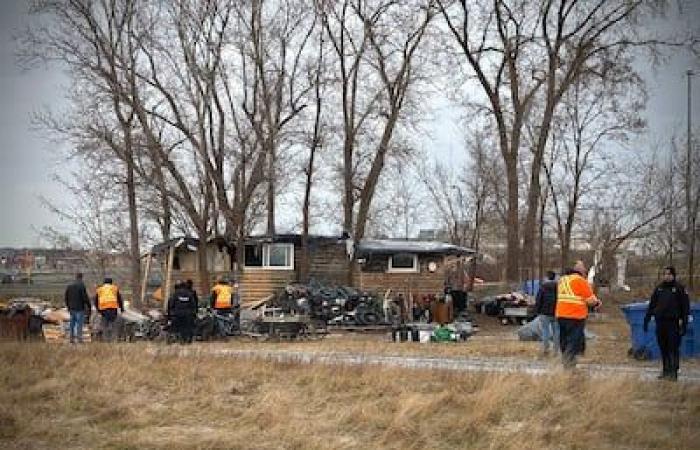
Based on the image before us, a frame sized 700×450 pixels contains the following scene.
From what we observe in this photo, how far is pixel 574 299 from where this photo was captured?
1461 centimetres

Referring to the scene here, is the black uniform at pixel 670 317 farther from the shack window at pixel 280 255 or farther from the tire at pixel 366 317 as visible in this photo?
the shack window at pixel 280 255

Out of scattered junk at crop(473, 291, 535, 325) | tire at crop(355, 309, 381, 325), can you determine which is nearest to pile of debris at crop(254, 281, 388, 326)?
tire at crop(355, 309, 381, 325)

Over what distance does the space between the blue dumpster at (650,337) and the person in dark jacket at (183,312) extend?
10.4 metres

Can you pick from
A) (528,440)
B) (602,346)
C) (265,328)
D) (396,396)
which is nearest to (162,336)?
(265,328)

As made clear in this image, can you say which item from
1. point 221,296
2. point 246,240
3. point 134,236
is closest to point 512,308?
point 246,240

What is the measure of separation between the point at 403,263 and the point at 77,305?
58.6 ft

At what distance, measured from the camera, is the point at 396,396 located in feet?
41.0

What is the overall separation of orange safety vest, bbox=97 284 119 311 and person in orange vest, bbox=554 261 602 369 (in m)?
12.5

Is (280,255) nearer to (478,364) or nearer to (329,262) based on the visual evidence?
(329,262)

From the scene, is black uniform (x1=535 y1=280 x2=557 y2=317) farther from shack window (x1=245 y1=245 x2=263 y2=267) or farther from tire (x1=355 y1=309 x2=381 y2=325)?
shack window (x1=245 y1=245 x2=263 y2=267)

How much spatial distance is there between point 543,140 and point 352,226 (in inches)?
366

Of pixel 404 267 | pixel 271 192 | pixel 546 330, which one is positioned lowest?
pixel 546 330

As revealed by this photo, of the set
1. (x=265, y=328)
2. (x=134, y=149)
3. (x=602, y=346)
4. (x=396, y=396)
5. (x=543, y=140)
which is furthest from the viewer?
(x=543, y=140)

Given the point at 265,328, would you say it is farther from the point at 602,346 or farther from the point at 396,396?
the point at 396,396
